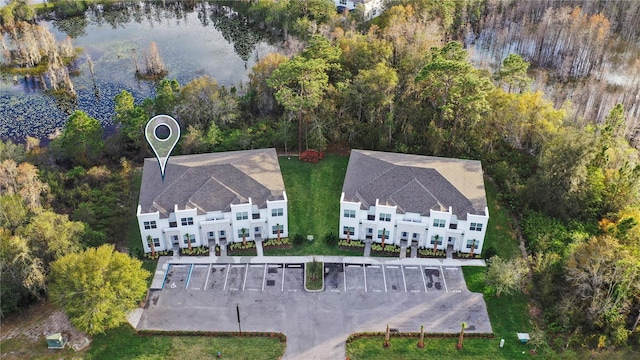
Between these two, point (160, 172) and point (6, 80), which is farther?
point (6, 80)

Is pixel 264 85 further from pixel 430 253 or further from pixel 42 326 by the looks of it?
pixel 42 326

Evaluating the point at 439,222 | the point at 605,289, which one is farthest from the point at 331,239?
the point at 605,289

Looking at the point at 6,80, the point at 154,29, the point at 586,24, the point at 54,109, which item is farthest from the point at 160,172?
the point at 586,24

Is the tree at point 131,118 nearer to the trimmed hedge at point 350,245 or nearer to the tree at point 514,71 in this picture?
the trimmed hedge at point 350,245

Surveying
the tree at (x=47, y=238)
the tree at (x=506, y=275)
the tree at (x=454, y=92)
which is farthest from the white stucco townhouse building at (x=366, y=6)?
the tree at (x=47, y=238)

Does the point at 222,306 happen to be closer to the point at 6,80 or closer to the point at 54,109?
the point at 54,109

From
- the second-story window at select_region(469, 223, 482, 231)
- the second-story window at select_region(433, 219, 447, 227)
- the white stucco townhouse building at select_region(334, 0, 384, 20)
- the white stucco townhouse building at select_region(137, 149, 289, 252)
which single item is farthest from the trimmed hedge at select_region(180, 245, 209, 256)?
the white stucco townhouse building at select_region(334, 0, 384, 20)
